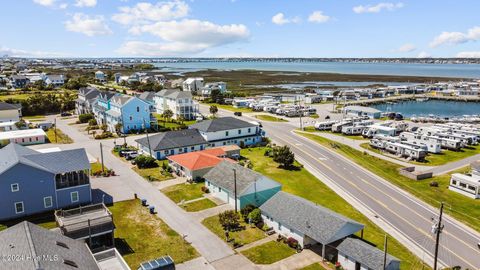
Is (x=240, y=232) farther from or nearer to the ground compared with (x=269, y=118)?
nearer to the ground

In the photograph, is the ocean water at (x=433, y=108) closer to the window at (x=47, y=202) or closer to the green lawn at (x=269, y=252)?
the green lawn at (x=269, y=252)

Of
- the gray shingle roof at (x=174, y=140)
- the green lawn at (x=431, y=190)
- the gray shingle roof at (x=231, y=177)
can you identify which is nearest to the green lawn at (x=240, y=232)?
the gray shingle roof at (x=231, y=177)

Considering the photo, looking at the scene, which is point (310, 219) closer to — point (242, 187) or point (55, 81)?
point (242, 187)

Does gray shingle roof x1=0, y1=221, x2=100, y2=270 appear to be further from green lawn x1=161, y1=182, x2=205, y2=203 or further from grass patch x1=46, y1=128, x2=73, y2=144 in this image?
grass patch x1=46, y1=128, x2=73, y2=144

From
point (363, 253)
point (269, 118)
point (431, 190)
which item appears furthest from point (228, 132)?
point (363, 253)

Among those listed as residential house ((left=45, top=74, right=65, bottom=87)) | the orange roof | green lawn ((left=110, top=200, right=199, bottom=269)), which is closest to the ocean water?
the orange roof
